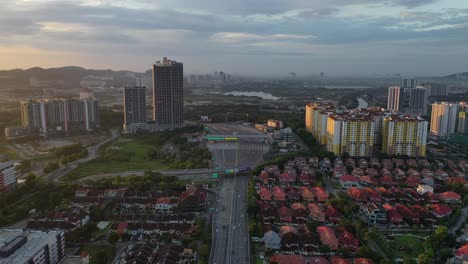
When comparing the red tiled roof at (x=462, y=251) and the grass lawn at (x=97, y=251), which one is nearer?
the grass lawn at (x=97, y=251)

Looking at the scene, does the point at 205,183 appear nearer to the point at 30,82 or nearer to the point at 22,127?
the point at 22,127

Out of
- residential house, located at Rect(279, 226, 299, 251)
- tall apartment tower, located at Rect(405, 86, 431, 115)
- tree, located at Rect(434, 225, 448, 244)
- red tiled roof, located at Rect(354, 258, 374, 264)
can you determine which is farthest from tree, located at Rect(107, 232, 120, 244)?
tall apartment tower, located at Rect(405, 86, 431, 115)

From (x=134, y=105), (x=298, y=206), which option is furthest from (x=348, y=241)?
(x=134, y=105)

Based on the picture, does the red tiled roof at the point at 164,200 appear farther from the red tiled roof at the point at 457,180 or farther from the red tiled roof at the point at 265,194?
the red tiled roof at the point at 457,180

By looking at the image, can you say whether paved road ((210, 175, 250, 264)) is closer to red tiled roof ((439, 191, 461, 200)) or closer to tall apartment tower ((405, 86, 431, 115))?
red tiled roof ((439, 191, 461, 200))

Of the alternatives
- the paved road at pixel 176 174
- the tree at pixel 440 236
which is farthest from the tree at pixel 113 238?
the tree at pixel 440 236
